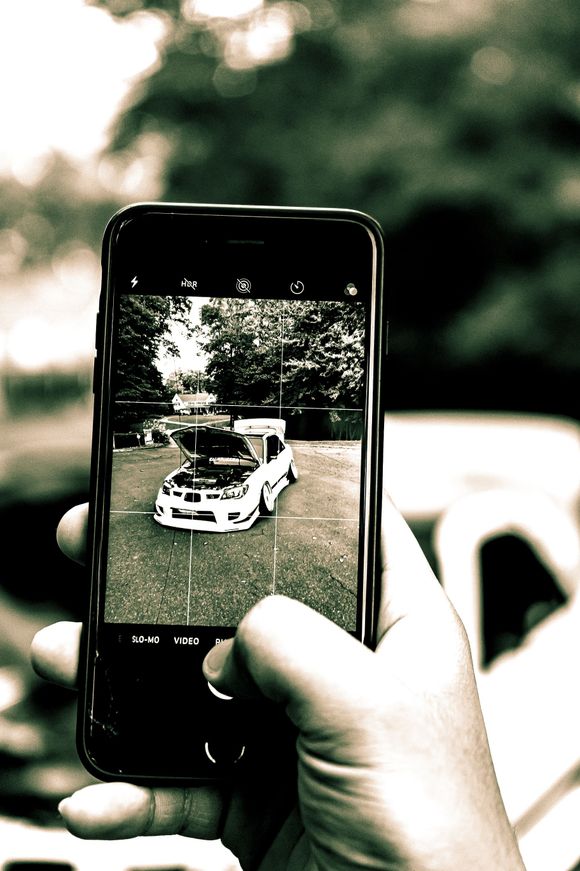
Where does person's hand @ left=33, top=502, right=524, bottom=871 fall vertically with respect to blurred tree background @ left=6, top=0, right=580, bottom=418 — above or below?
below

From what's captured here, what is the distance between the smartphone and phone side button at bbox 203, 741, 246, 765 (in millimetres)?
44

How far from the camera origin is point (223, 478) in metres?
0.61

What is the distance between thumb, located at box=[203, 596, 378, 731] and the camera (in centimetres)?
47

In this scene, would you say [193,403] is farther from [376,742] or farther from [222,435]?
[376,742]

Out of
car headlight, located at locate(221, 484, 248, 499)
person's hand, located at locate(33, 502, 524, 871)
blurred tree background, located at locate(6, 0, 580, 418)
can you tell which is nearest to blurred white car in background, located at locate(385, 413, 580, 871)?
blurred tree background, located at locate(6, 0, 580, 418)

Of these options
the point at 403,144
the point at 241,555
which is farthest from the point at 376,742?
the point at 403,144

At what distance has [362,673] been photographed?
18.7 inches

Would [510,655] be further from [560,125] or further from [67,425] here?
[560,125]

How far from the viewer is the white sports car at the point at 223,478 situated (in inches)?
23.8

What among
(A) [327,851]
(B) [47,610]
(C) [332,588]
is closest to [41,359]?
(B) [47,610]

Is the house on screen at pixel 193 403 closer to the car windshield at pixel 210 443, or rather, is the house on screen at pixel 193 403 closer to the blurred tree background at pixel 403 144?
the car windshield at pixel 210 443

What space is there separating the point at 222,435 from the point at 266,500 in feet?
0.20

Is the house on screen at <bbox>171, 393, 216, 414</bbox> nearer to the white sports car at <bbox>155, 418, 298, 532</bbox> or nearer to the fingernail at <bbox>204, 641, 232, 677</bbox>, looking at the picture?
the white sports car at <bbox>155, 418, 298, 532</bbox>

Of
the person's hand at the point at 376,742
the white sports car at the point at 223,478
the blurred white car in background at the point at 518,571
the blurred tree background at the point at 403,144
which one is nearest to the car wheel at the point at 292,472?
the white sports car at the point at 223,478
